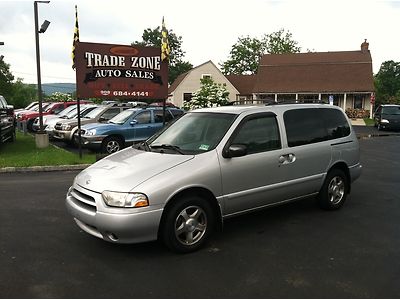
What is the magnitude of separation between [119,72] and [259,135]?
761 cm

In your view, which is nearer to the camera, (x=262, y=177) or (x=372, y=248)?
(x=372, y=248)

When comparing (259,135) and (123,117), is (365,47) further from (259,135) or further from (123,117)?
(259,135)

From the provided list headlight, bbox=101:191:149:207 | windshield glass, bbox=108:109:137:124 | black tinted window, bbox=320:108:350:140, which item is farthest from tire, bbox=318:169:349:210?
windshield glass, bbox=108:109:137:124

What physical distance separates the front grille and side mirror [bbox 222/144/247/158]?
1624 mm

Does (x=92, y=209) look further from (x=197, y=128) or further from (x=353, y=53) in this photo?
(x=353, y=53)

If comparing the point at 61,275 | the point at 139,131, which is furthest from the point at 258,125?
the point at 139,131

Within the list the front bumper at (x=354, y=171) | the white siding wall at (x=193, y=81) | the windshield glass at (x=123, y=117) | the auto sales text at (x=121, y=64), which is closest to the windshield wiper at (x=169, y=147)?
the front bumper at (x=354, y=171)

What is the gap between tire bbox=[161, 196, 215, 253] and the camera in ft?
14.2

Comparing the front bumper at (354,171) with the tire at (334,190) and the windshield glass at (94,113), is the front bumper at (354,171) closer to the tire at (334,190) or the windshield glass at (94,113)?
the tire at (334,190)

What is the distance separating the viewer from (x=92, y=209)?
4.32 metres

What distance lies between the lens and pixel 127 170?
447 centimetres

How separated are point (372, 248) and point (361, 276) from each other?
0.85 meters

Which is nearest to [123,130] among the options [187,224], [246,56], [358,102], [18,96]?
[187,224]

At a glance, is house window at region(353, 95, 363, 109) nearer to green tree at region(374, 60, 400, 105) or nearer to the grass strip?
the grass strip
